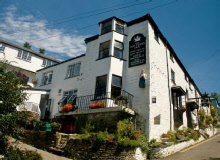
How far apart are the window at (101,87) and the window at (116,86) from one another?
0.71 metres

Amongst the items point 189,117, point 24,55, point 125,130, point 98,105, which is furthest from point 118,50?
point 24,55

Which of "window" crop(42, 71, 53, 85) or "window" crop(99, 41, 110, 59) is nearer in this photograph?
"window" crop(99, 41, 110, 59)

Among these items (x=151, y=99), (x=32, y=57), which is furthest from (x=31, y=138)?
(x=32, y=57)

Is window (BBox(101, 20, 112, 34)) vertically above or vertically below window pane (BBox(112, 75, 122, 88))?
above

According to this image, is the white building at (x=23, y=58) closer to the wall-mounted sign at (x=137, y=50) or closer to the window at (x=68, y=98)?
the window at (x=68, y=98)

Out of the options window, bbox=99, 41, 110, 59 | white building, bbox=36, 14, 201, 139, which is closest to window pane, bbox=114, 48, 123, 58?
white building, bbox=36, 14, 201, 139

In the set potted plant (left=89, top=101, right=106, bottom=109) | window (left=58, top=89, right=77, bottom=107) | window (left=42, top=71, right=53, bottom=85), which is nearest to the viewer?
potted plant (left=89, top=101, right=106, bottom=109)

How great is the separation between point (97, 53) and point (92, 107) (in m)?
5.62

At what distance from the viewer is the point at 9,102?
7902 millimetres

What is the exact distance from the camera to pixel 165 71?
17.1 metres

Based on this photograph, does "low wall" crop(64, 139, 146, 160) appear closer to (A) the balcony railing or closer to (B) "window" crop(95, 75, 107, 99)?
(A) the balcony railing

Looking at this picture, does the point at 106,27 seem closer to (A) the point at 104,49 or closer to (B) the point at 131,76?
(A) the point at 104,49

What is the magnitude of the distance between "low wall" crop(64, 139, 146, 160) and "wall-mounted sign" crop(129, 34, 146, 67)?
704cm

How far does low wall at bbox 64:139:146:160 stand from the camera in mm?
9820
